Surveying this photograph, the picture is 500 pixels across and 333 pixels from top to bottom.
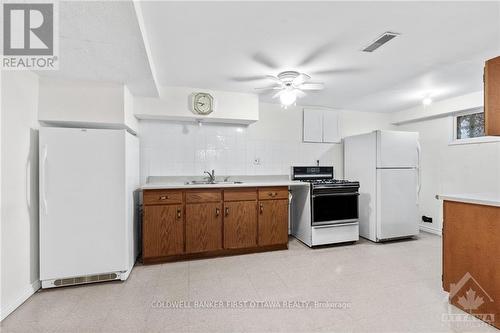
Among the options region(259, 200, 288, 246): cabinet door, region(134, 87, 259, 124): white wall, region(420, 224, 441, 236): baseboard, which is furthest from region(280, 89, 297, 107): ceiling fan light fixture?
region(420, 224, 441, 236): baseboard

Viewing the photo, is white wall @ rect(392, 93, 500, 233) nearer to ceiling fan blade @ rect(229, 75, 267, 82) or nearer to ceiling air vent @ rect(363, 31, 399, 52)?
ceiling air vent @ rect(363, 31, 399, 52)

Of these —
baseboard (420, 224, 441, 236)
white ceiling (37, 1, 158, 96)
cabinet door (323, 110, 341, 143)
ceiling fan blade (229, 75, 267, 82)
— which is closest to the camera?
white ceiling (37, 1, 158, 96)

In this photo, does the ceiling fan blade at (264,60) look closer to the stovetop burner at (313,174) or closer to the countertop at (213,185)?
the countertop at (213,185)

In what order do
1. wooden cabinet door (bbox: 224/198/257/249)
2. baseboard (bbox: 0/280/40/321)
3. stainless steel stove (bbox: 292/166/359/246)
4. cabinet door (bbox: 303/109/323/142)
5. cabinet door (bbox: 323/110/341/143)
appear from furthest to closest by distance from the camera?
cabinet door (bbox: 323/110/341/143)
cabinet door (bbox: 303/109/323/142)
stainless steel stove (bbox: 292/166/359/246)
wooden cabinet door (bbox: 224/198/257/249)
baseboard (bbox: 0/280/40/321)

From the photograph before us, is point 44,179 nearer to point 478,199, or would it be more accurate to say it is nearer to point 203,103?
point 203,103

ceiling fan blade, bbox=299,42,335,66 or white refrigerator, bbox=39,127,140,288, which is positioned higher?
ceiling fan blade, bbox=299,42,335,66

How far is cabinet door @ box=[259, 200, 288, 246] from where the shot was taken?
328 cm

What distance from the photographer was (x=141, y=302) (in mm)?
2072

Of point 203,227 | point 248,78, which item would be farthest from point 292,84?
point 203,227

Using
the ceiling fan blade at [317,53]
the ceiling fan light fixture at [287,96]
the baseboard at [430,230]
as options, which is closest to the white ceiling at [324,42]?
the ceiling fan blade at [317,53]

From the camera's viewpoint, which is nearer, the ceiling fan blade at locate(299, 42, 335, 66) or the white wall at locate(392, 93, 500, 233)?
the ceiling fan blade at locate(299, 42, 335, 66)

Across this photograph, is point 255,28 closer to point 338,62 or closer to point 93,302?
point 338,62

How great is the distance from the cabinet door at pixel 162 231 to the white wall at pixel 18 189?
3.24 ft

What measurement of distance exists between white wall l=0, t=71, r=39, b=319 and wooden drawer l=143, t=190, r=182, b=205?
3.30 ft
